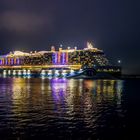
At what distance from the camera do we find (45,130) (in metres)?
20.4

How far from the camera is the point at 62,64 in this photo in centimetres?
15212

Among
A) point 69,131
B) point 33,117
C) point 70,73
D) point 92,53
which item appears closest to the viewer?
point 69,131

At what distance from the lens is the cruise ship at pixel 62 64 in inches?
5581

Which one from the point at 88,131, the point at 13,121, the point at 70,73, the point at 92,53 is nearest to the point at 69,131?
the point at 88,131

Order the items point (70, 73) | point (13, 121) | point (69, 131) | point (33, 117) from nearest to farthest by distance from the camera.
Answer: point (69, 131)
point (13, 121)
point (33, 117)
point (70, 73)

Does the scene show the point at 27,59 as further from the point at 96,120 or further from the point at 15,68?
the point at 96,120

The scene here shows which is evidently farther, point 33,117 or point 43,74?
point 43,74

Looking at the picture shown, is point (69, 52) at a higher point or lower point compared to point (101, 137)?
higher

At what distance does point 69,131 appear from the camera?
66.6ft

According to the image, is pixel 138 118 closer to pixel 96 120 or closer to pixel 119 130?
pixel 96 120

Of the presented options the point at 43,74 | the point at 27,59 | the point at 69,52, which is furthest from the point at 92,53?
the point at 27,59

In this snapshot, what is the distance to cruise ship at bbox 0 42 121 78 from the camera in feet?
465

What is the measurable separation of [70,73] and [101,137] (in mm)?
124343

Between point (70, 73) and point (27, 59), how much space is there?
4037cm
